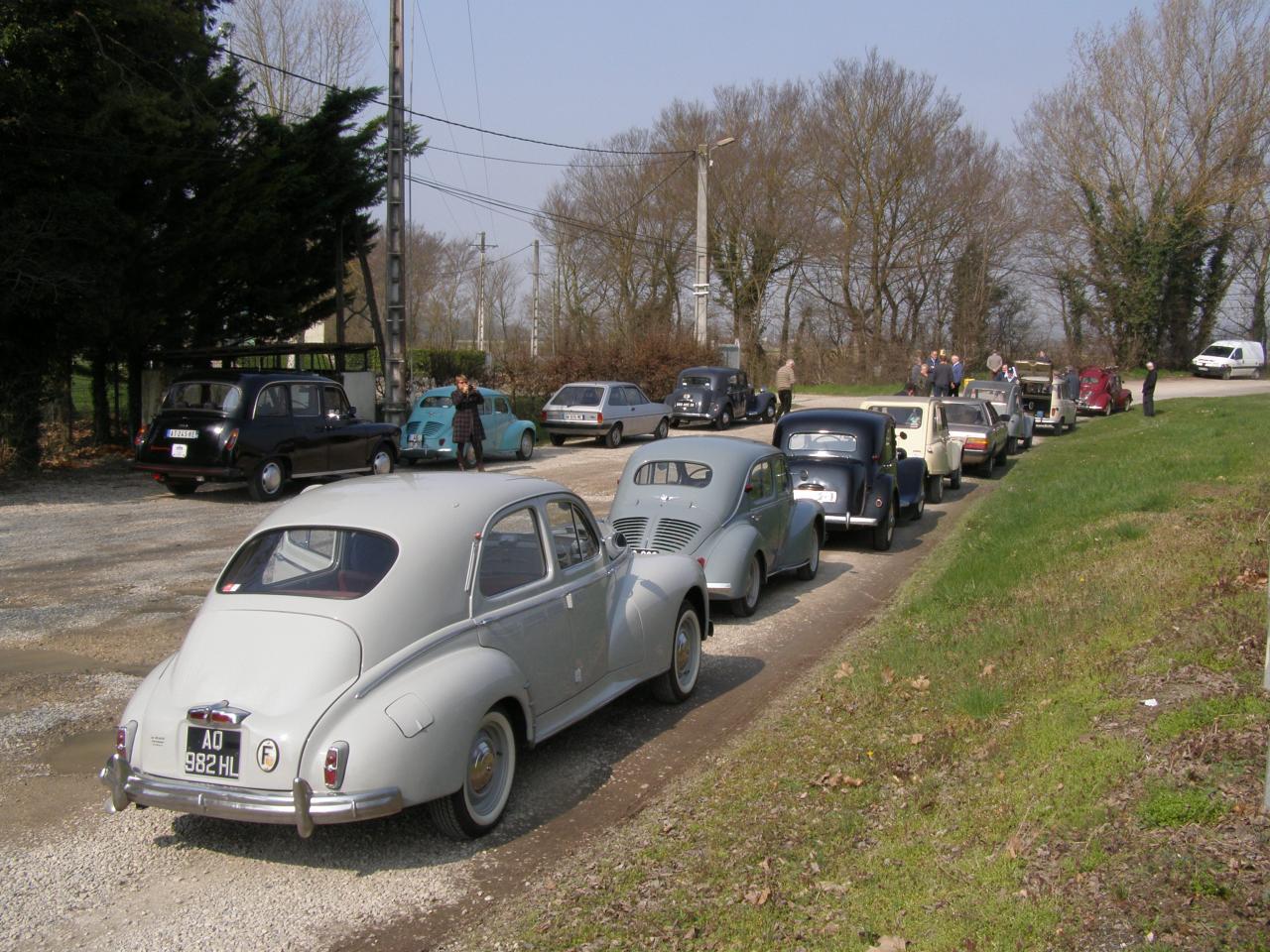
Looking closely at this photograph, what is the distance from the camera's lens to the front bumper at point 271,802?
462cm

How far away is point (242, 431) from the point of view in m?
16.4

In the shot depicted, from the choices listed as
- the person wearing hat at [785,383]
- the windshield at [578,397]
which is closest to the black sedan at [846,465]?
the windshield at [578,397]

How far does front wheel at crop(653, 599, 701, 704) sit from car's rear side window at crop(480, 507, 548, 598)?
4.85 ft

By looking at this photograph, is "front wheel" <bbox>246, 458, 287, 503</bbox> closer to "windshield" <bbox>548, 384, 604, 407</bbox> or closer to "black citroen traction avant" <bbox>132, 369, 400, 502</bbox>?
"black citroen traction avant" <bbox>132, 369, 400, 502</bbox>

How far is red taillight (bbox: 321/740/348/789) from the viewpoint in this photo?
182 inches

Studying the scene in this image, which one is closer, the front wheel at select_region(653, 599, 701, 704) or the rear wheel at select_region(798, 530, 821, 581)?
the front wheel at select_region(653, 599, 701, 704)

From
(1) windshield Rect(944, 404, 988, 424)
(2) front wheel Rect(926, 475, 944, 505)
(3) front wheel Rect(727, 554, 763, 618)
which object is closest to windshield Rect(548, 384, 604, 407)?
(1) windshield Rect(944, 404, 988, 424)

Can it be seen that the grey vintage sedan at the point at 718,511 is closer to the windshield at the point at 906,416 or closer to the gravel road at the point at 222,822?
the gravel road at the point at 222,822

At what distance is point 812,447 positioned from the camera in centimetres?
1409

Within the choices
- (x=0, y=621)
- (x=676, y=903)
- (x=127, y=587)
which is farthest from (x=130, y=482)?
(x=676, y=903)

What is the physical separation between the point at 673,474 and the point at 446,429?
12100 mm

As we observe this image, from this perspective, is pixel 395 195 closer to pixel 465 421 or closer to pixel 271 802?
pixel 465 421

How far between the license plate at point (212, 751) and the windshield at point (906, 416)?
14.4m

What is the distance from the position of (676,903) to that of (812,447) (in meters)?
9.99
